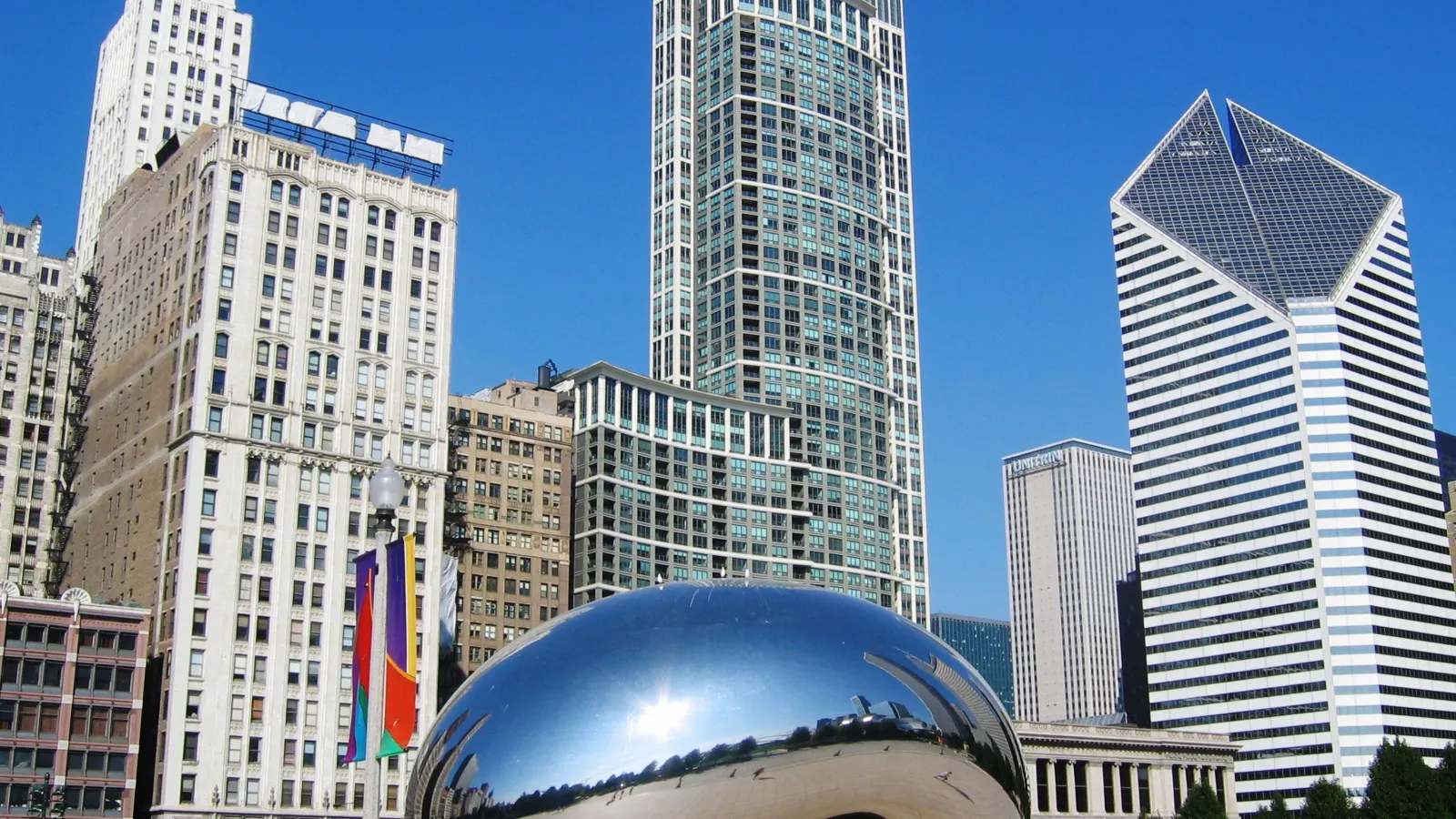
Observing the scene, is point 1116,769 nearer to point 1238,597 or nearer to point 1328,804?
point 1328,804

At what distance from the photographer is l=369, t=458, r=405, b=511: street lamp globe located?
2542 cm

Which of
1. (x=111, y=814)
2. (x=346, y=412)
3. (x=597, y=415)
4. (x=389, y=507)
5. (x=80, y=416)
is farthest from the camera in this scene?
(x=597, y=415)

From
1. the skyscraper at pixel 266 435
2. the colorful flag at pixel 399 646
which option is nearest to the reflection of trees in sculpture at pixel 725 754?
the colorful flag at pixel 399 646

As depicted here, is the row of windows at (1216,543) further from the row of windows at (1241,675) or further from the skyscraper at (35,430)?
the skyscraper at (35,430)

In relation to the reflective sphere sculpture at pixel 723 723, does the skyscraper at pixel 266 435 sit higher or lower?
higher

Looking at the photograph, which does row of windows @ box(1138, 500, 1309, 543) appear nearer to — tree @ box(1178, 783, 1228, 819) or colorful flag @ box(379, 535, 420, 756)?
tree @ box(1178, 783, 1228, 819)

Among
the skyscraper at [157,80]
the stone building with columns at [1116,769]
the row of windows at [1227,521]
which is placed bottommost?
the stone building with columns at [1116,769]

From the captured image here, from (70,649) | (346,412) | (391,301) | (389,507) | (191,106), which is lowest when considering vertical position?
(389,507)

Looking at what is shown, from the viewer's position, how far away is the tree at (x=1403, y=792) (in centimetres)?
8981

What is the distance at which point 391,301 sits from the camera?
108688 mm

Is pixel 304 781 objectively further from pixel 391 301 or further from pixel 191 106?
pixel 191 106

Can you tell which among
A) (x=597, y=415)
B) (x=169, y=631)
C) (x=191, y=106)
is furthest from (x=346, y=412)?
(x=191, y=106)

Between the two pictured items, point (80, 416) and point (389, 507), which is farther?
point (80, 416)

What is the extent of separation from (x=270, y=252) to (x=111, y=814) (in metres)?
36.2
